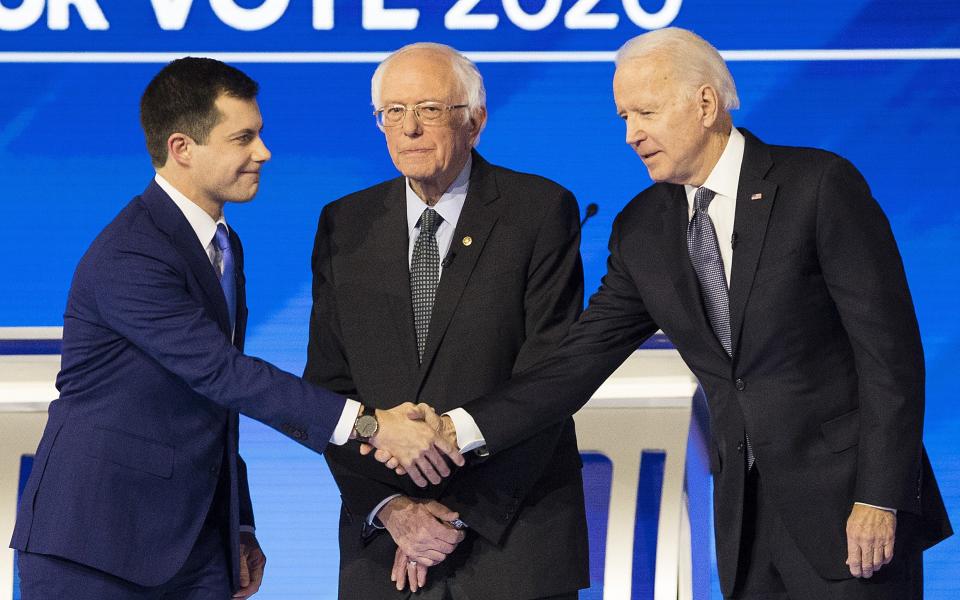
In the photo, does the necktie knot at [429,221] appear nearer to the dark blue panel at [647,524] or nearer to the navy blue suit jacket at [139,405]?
the navy blue suit jacket at [139,405]

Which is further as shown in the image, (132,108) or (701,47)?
(132,108)

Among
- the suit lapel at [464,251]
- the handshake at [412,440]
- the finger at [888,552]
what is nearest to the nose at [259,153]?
the suit lapel at [464,251]

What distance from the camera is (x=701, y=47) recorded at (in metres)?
2.40

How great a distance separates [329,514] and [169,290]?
1.69 m

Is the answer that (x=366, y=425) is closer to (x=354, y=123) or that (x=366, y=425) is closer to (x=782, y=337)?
(x=782, y=337)

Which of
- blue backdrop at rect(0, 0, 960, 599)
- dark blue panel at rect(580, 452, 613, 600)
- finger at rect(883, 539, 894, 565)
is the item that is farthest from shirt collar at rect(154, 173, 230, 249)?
blue backdrop at rect(0, 0, 960, 599)

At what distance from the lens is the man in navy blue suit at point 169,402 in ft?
7.50

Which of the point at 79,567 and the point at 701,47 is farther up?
the point at 701,47

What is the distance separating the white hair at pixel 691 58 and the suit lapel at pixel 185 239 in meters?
0.84

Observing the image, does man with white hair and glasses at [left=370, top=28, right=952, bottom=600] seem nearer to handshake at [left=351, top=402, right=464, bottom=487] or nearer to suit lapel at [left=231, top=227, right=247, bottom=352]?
handshake at [left=351, top=402, right=464, bottom=487]

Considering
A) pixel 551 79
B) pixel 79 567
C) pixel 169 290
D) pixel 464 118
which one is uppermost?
pixel 551 79

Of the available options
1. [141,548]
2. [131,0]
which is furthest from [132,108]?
[141,548]

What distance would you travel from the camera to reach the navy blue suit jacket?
2285 millimetres

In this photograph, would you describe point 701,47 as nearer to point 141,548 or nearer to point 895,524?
point 895,524
